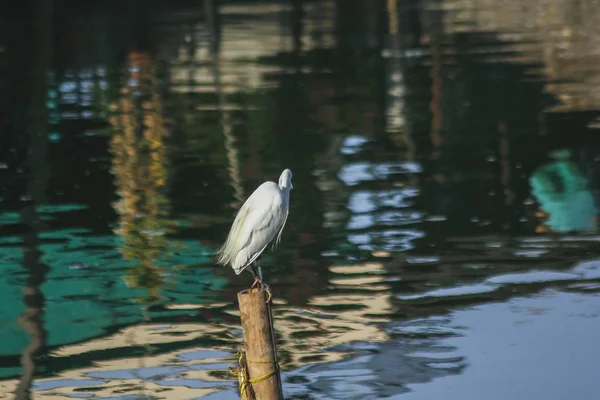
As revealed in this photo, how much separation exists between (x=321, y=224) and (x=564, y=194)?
3110mm

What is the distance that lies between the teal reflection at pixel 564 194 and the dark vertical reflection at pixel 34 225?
5530mm

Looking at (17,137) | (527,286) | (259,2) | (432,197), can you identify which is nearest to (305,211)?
(432,197)

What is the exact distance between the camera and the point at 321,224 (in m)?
13.9

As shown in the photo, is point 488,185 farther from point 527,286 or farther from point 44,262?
point 44,262

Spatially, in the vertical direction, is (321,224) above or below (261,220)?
below

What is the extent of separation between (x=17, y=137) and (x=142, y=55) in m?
13.6

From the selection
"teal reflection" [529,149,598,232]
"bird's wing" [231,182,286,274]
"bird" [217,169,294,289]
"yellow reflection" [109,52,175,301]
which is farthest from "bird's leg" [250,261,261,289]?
"teal reflection" [529,149,598,232]

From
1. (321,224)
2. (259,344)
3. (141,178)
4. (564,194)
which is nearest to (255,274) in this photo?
(259,344)

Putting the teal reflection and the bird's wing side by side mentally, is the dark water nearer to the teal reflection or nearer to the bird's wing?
the teal reflection

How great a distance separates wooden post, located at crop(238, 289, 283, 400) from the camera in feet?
22.2

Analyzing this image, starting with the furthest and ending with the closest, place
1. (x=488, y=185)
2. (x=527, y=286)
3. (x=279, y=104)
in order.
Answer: (x=279, y=104) → (x=488, y=185) → (x=527, y=286)

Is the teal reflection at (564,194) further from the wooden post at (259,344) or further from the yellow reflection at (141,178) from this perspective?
the wooden post at (259,344)

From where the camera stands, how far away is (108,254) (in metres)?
13.0

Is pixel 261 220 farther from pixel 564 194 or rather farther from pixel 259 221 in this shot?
pixel 564 194
